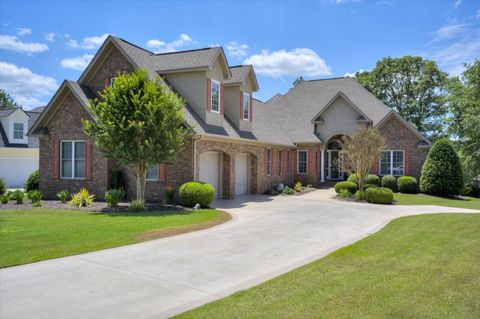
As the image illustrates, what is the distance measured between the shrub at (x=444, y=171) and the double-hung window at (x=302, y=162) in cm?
825

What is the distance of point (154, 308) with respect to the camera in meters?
5.16

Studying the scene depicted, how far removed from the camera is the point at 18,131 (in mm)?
29922

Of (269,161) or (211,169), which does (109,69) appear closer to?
(211,169)

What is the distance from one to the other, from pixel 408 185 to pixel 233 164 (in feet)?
38.8

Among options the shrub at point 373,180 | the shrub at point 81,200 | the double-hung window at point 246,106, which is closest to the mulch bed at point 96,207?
the shrub at point 81,200

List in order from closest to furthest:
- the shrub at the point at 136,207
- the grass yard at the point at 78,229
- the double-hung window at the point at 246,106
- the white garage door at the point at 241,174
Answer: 1. the grass yard at the point at 78,229
2. the shrub at the point at 136,207
3. the white garage door at the point at 241,174
4. the double-hung window at the point at 246,106

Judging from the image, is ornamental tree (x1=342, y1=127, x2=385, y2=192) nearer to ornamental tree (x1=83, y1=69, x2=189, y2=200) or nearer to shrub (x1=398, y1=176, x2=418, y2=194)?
shrub (x1=398, y1=176, x2=418, y2=194)

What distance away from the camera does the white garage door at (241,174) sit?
21.6 metres

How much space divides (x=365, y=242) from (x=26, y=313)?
744cm

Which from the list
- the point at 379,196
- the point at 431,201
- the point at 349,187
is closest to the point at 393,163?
the point at 431,201

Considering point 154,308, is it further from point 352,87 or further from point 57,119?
point 352,87

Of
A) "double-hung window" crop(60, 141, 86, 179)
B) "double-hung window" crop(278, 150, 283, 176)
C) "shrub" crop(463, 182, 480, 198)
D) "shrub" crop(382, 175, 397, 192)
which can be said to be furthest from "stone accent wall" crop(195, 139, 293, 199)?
"shrub" crop(463, 182, 480, 198)

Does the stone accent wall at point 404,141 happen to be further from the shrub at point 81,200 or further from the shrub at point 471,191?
the shrub at point 81,200

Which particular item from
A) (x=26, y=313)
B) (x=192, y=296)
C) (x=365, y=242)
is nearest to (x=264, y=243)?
(x=365, y=242)
